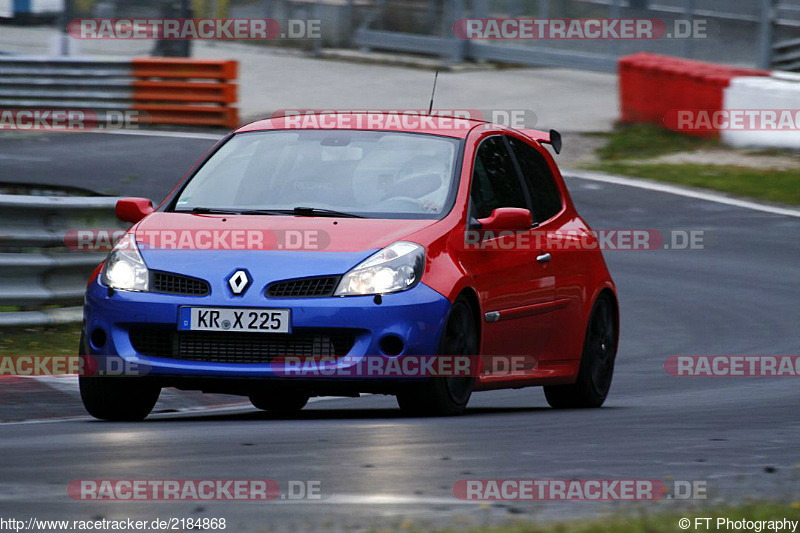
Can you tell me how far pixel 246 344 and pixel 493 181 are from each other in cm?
189

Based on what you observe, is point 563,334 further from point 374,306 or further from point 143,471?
point 143,471

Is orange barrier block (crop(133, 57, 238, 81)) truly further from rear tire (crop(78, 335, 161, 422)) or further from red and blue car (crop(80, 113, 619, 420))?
rear tire (crop(78, 335, 161, 422))

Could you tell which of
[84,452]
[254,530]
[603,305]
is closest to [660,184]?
[603,305]

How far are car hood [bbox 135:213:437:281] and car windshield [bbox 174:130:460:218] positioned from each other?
183 mm

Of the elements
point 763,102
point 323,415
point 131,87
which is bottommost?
point 131,87

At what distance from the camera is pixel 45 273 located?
36.1 feet

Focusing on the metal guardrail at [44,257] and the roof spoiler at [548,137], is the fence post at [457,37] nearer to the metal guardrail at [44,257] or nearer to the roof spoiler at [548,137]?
the metal guardrail at [44,257]

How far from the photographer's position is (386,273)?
7.86 meters

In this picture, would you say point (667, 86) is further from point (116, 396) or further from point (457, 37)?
point (116, 396)

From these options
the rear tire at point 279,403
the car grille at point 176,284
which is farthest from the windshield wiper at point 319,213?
the rear tire at point 279,403

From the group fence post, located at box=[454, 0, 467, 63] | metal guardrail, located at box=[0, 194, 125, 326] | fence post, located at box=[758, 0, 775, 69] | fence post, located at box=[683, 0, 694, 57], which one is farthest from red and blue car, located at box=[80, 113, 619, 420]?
fence post, located at box=[454, 0, 467, 63]

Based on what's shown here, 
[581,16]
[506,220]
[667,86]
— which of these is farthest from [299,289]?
[581,16]

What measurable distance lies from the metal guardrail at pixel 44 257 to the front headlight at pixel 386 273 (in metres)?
3.62

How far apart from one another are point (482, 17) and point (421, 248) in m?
27.4
